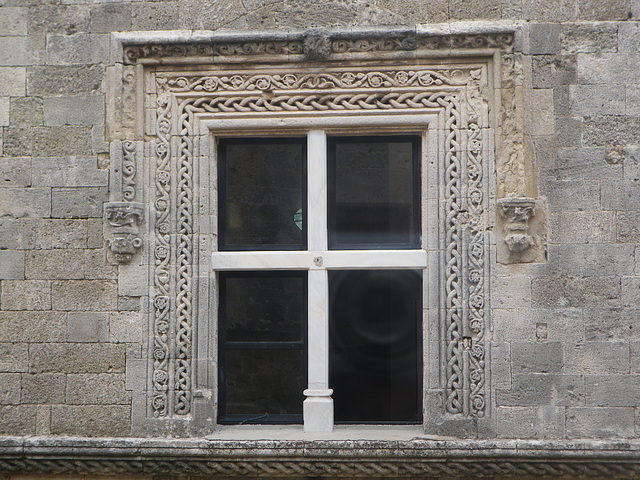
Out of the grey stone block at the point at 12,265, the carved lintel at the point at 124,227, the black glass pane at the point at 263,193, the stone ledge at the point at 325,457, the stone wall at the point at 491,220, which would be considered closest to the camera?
the stone ledge at the point at 325,457

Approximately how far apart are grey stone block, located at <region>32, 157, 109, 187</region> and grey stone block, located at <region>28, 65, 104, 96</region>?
49cm

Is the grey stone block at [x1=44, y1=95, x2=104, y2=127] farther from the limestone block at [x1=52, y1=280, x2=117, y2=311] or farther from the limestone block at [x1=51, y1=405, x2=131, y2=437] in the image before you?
the limestone block at [x1=51, y1=405, x2=131, y2=437]

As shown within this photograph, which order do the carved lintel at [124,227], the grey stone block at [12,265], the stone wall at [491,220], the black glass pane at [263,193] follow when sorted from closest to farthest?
the stone wall at [491,220], the carved lintel at [124,227], the grey stone block at [12,265], the black glass pane at [263,193]

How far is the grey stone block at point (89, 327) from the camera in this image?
15.3ft

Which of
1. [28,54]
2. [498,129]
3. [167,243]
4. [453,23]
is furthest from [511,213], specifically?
[28,54]

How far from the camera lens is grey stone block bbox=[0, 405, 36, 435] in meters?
4.66

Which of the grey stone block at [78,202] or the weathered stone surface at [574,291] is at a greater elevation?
the grey stone block at [78,202]

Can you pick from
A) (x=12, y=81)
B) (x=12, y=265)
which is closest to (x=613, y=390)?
(x=12, y=265)

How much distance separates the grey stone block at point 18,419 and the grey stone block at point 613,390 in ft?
12.7

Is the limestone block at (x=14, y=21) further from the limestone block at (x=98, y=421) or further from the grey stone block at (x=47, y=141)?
the limestone block at (x=98, y=421)

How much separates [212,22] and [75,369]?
2654mm

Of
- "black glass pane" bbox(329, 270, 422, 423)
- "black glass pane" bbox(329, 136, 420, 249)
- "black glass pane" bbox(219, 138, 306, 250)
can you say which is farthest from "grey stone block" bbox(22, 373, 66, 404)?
"black glass pane" bbox(329, 136, 420, 249)

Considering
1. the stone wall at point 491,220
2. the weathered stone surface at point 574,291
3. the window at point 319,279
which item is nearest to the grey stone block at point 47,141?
the stone wall at point 491,220

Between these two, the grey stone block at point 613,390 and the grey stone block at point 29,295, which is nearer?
the grey stone block at point 613,390
